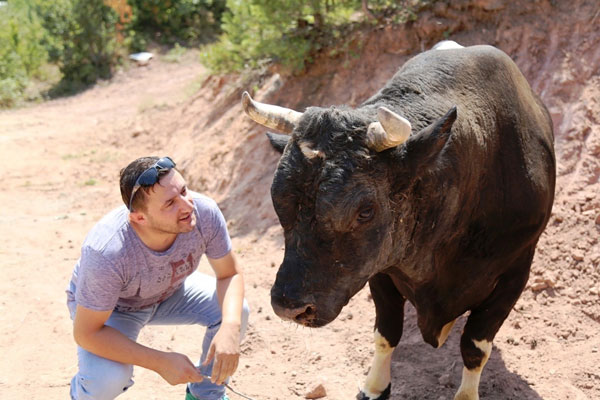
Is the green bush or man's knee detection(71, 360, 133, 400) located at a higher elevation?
man's knee detection(71, 360, 133, 400)

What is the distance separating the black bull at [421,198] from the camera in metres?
3.40

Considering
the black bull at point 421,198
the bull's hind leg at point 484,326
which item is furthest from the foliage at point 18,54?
the bull's hind leg at point 484,326

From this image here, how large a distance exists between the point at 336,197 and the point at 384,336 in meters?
1.82

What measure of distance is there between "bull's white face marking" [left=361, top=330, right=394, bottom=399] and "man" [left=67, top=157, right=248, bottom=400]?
44.9 inches

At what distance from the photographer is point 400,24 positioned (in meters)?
8.30

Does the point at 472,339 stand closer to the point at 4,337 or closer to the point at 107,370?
the point at 107,370

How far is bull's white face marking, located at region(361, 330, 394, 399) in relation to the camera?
4750mm

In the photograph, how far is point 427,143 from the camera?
3.44 meters

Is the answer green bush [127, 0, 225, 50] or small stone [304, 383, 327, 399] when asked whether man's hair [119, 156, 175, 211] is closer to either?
small stone [304, 383, 327, 399]

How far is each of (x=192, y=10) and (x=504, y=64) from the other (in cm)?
1697

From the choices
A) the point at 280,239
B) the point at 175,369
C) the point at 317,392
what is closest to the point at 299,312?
the point at 175,369

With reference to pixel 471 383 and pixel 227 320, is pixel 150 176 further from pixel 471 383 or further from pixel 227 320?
pixel 471 383

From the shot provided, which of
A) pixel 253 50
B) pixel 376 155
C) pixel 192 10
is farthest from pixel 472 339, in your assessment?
pixel 192 10

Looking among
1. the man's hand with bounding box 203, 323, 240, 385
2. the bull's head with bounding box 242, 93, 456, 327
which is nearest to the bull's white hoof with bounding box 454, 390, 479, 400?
the bull's head with bounding box 242, 93, 456, 327
